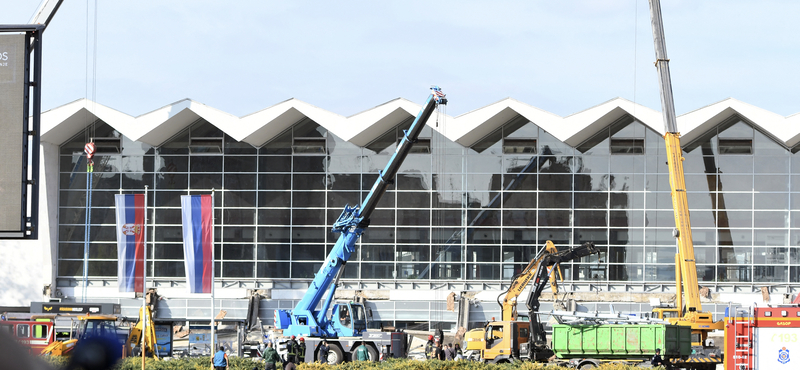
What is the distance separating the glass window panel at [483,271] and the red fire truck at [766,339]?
21.2 m

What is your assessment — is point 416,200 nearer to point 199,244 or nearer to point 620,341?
point 199,244

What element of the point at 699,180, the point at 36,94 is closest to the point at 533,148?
the point at 699,180

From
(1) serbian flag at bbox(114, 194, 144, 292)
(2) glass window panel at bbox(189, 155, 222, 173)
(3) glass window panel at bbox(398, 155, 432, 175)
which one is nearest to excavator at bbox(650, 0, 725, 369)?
(3) glass window panel at bbox(398, 155, 432, 175)

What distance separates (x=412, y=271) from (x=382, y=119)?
7987mm

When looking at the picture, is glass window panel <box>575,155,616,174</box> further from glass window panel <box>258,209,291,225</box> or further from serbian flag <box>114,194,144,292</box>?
serbian flag <box>114,194,144,292</box>

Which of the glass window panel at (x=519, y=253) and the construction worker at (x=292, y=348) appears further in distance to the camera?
the glass window panel at (x=519, y=253)

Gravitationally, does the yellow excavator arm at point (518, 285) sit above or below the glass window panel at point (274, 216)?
below

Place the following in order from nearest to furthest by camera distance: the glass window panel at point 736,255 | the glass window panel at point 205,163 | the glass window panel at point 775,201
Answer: the glass window panel at point 775,201 < the glass window panel at point 736,255 < the glass window panel at point 205,163

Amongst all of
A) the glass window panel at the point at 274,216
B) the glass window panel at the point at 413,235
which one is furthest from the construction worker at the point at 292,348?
the glass window panel at the point at 274,216

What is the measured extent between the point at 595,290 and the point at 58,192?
28572 mm

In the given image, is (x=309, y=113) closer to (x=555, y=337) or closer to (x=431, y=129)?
(x=431, y=129)

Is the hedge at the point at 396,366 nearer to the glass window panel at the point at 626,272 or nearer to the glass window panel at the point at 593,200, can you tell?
the glass window panel at the point at 626,272

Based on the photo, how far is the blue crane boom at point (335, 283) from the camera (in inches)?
1147

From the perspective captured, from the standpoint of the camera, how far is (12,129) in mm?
15211
